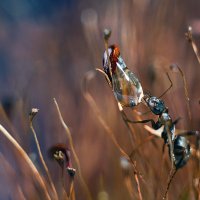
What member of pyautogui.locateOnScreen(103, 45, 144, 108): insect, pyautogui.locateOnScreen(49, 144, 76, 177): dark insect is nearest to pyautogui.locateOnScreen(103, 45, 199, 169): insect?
pyautogui.locateOnScreen(103, 45, 144, 108): insect

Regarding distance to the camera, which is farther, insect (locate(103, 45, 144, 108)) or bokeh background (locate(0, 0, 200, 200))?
bokeh background (locate(0, 0, 200, 200))

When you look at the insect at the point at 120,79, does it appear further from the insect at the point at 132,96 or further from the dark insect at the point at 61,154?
the dark insect at the point at 61,154

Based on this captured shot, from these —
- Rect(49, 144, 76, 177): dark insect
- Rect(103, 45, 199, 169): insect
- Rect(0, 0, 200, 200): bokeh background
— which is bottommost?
Rect(0, 0, 200, 200): bokeh background

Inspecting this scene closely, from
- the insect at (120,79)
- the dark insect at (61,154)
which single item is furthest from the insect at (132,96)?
the dark insect at (61,154)

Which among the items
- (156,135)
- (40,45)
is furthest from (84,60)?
(156,135)

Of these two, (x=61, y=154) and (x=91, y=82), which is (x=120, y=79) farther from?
(x=91, y=82)

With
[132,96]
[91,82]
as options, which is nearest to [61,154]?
[132,96]

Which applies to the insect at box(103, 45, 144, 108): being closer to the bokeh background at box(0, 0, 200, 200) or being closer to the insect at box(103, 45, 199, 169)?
the insect at box(103, 45, 199, 169)

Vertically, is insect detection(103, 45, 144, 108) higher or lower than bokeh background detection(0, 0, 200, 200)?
higher
